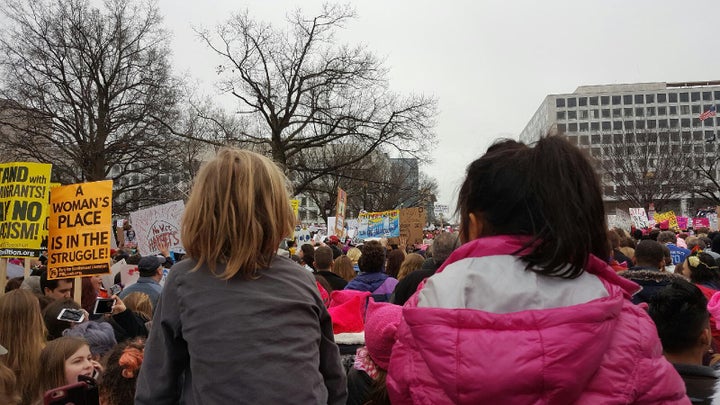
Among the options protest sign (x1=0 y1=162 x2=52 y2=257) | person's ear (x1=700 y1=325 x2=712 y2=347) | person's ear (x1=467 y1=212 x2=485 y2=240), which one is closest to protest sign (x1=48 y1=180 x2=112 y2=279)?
protest sign (x1=0 y1=162 x2=52 y2=257)

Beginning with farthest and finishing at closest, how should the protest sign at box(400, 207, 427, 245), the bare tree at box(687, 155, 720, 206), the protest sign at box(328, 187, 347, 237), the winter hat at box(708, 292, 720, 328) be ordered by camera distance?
the bare tree at box(687, 155, 720, 206), the protest sign at box(400, 207, 427, 245), the protest sign at box(328, 187, 347, 237), the winter hat at box(708, 292, 720, 328)

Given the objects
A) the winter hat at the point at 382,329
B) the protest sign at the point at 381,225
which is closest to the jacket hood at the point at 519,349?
the winter hat at the point at 382,329

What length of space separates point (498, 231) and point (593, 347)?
42 centimetres

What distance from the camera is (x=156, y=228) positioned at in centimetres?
980

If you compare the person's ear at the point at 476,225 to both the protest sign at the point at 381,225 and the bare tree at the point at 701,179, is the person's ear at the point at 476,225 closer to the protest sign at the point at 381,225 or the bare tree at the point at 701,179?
the protest sign at the point at 381,225

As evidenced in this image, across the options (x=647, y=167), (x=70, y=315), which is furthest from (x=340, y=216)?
(x=647, y=167)

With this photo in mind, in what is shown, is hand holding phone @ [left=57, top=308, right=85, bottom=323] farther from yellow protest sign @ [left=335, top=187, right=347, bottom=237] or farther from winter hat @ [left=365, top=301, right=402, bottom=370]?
yellow protest sign @ [left=335, top=187, right=347, bottom=237]

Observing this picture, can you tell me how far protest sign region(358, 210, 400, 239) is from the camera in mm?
15836

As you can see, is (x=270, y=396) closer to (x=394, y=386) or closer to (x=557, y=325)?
(x=394, y=386)

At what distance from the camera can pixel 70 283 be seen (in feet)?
20.6

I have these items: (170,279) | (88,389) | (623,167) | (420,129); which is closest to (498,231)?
(170,279)

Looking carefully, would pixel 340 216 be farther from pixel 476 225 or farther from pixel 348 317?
pixel 476 225

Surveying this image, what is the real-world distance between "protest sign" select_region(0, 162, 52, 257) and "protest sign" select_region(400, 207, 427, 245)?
38.1 feet

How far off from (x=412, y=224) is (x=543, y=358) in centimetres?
1596
